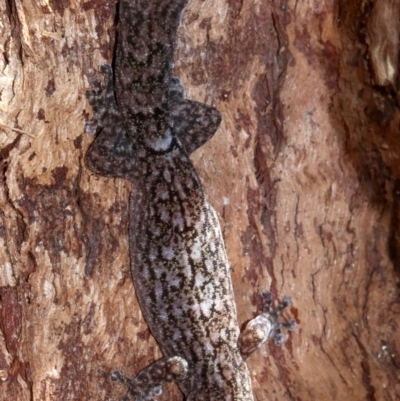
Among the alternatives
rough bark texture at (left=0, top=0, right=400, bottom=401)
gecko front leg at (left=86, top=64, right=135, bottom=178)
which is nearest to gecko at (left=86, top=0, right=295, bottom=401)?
gecko front leg at (left=86, top=64, right=135, bottom=178)

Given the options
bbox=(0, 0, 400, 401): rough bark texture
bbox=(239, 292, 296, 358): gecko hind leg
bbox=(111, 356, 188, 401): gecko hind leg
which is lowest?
bbox=(111, 356, 188, 401): gecko hind leg

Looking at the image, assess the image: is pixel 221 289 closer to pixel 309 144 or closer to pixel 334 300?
pixel 334 300

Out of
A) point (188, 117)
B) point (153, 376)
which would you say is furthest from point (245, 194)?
point (153, 376)

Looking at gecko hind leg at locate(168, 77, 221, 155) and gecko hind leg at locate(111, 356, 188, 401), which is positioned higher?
gecko hind leg at locate(168, 77, 221, 155)

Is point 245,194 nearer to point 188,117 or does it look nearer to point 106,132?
point 188,117

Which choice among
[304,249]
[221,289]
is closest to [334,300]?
[304,249]

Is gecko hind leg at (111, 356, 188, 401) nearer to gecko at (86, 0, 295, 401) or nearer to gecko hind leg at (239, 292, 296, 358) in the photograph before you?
gecko at (86, 0, 295, 401)
